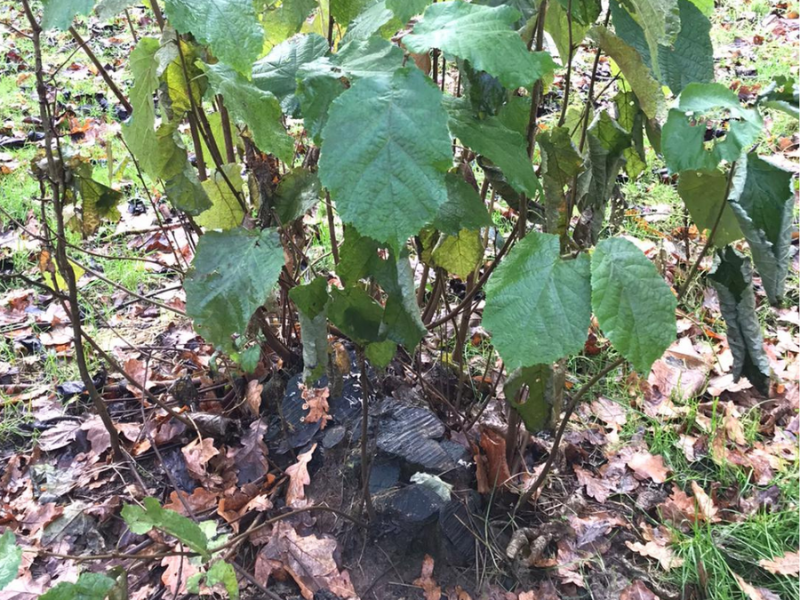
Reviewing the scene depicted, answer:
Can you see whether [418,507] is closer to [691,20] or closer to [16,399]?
[691,20]

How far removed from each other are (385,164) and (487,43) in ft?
0.68

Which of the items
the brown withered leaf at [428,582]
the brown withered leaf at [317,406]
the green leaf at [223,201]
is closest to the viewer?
the green leaf at [223,201]

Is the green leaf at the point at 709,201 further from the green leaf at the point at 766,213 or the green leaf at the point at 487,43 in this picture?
the green leaf at the point at 487,43

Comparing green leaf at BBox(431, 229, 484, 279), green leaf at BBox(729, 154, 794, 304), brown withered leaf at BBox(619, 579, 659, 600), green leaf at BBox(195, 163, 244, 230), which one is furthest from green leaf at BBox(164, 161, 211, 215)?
brown withered leaf at BBox(619, 579, 659, 600)

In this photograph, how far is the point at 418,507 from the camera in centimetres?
161

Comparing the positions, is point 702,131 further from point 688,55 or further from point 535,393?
point 535,393

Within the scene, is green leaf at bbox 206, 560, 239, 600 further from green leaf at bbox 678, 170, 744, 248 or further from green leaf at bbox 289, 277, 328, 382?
green leaf at bbox 678, 170, 744, 248

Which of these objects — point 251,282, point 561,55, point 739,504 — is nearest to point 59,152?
point 251,282

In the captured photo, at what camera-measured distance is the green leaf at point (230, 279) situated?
3.63ft

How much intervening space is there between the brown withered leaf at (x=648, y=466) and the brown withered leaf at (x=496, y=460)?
1.70 feet

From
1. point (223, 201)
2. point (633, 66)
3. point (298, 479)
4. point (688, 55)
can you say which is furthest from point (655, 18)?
point (298, 479)

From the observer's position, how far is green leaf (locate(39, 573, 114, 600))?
104 cm

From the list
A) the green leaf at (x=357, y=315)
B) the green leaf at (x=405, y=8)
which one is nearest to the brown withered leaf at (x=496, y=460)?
the green leaf at (x=357, y=315)

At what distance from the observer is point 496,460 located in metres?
1.73
